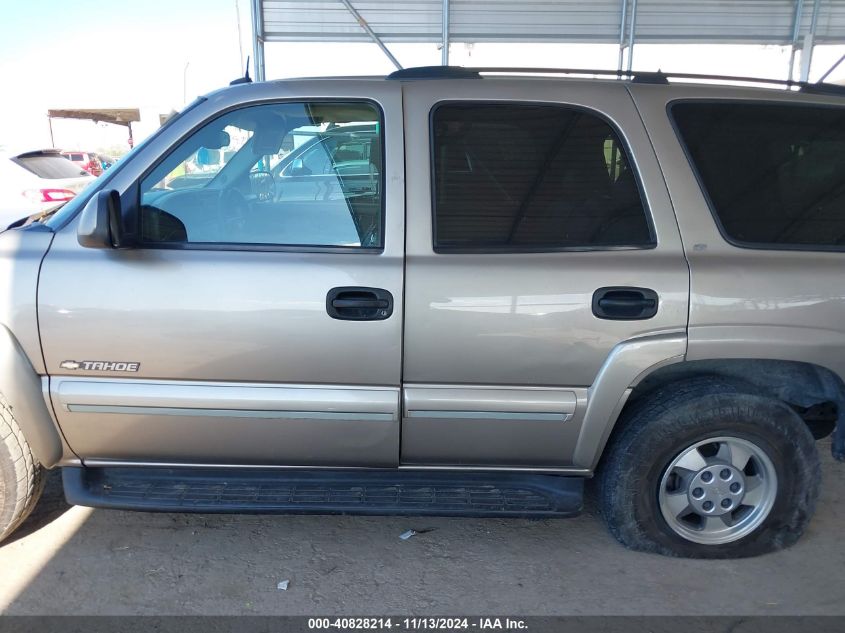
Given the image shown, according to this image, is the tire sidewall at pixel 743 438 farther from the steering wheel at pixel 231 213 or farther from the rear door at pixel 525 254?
the steering wheel at pixel 231 213

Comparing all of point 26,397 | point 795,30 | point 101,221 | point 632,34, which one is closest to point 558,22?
point 632,34

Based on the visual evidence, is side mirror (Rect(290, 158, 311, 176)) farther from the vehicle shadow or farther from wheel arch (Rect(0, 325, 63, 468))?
the vehicle shadow

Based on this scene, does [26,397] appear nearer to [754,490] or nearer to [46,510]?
[46,510]

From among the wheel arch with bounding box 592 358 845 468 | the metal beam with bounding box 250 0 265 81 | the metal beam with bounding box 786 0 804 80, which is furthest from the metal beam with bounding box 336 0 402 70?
the wheel arch with bounding box 592 358 845 468

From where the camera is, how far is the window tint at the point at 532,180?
245 cm

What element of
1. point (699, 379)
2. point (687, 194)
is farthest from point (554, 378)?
point (687, 194)

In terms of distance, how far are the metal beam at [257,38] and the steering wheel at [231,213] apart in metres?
5.64

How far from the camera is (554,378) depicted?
2.44 metres

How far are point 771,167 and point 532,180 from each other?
99 centimetres

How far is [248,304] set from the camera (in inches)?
93.0

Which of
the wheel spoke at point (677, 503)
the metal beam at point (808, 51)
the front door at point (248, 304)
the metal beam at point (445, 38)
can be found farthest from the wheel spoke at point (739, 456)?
the metal beam at point (808, 51)
